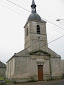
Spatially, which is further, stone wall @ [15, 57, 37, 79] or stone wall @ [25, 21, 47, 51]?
stone wall @ [25, 21, 47, 51]

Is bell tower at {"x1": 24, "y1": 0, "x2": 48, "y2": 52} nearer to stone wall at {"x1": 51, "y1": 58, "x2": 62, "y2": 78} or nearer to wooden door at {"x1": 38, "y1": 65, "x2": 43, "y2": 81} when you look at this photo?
stone wall at {"x1": 51, "y1": 58, "x2": 62, "y2": 78}

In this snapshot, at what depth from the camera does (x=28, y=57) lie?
24906 mm

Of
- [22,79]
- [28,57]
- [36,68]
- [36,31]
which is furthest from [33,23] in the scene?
[22,79]

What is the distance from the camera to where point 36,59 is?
2548 centimetres

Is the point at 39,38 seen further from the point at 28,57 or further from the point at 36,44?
the point at 28,57

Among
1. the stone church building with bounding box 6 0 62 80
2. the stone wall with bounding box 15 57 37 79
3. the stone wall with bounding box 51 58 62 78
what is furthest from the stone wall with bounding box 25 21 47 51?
the stone wall with bounding box 51 58 62 78

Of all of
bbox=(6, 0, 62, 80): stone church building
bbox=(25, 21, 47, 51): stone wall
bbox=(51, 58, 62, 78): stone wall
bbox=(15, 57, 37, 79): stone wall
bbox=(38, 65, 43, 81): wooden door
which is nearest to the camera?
bbox=(15, 57, 37, 79): stone wall

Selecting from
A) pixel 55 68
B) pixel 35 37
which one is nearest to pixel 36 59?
pixel 55 68

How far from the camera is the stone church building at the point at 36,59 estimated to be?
24.0 meters

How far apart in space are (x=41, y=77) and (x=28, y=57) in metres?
4.53

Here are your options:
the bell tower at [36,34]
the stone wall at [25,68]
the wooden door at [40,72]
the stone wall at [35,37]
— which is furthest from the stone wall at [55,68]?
the stone wall at [25,68]

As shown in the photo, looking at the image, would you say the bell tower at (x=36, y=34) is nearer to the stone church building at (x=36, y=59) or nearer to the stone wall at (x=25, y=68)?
the stone church building at (x=36, y=59)

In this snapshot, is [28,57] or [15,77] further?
[28,57]

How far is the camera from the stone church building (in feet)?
78.6
